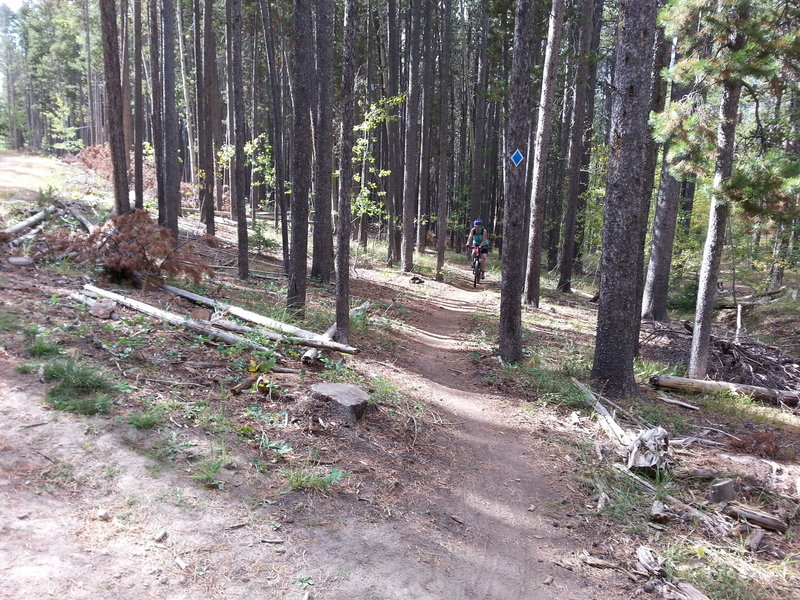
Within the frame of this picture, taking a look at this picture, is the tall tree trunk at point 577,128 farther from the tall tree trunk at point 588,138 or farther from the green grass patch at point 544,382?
the green grass patch at point 544,382

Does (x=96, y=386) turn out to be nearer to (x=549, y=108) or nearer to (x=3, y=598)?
(x=3, y=598)

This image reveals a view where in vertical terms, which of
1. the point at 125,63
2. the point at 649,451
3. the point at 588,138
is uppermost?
the point at 125,63

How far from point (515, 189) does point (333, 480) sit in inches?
244

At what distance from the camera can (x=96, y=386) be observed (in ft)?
17.6

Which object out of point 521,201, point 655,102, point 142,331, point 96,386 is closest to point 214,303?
point 142,331

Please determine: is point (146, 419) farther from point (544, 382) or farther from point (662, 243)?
point (662, 243)

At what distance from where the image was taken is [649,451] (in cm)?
567

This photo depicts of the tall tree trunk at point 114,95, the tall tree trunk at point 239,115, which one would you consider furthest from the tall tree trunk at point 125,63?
the tall tree trunk at point 239,115

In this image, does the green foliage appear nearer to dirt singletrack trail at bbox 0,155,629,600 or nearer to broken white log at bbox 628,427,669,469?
dirt singletrack trail at bbox 0,155,629,600

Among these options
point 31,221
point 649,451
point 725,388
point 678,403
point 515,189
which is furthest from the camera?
point 31,221

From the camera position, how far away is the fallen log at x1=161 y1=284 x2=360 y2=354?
313 inches

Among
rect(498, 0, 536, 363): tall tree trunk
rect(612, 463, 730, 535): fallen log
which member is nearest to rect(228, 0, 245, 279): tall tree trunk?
rect(498, 0, 536, 363): tall tree trunk

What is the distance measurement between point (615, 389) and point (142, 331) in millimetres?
6956

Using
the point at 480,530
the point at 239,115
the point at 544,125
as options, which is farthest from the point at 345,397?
the point at 544,125
